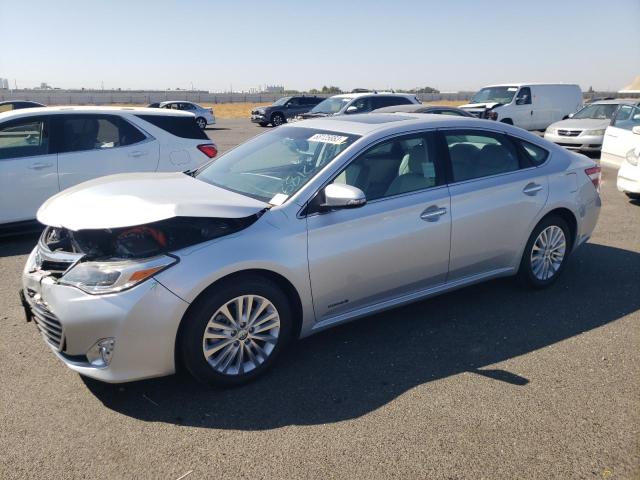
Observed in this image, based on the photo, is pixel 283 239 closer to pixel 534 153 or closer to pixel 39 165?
pixel 534 153

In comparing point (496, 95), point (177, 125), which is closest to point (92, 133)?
point (177, 125)

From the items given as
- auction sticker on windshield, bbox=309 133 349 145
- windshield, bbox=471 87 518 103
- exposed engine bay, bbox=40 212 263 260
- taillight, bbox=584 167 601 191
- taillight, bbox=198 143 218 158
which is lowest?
exposed engine bay, bbox=40 212 263 260

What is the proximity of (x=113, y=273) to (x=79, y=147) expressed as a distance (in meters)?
4.49

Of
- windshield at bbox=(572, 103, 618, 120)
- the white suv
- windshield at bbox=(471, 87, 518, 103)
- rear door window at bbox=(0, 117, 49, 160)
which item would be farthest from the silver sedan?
windshield at bbox=(471, 87, 518, 103)

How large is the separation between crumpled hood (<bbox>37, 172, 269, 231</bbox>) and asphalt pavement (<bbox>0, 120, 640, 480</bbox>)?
109cm

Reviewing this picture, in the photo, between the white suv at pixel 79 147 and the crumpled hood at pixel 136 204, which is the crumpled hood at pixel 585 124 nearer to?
the white suv at pixel 79 147

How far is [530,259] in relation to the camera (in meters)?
4.90

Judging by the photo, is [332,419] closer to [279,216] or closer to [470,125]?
[279,216]

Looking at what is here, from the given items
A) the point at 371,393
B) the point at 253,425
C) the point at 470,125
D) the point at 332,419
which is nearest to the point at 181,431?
the point at 253,425

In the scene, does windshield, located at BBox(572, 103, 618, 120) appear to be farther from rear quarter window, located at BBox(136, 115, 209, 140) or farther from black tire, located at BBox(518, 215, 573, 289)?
rear quarter window, located at BBox(136, 115, 209, 140)

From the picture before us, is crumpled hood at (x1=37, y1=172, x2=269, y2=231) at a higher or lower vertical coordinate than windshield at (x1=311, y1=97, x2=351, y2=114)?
lower

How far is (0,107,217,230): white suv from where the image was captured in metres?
6.57

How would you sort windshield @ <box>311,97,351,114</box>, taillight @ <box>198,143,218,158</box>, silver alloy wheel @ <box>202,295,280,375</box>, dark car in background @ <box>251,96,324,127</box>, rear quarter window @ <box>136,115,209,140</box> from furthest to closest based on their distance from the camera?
1. dark car in background @ <box>251,96,324,127</box>
2. windshield @ <box>311,97,351,114</box>
3. taillight @ <box>198,143,218,158</box>
4. rear quarter window @ <box>136,115,209,140</box>
5. silver alloy wheel @ <box>202,295,280,375</box>

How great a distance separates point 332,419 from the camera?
318 centimetres
